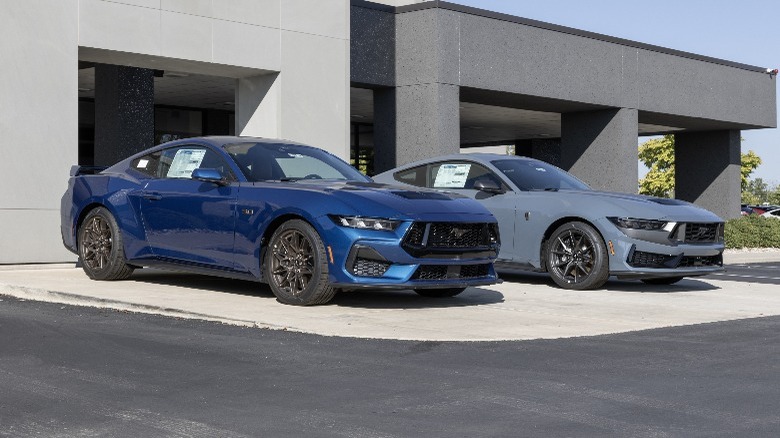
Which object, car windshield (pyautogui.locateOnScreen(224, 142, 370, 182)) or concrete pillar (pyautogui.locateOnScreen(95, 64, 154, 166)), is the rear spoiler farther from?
concrete pillar (pyautogui.locateOnScreen(95, 64, 154, 166))

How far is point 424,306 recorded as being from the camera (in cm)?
987

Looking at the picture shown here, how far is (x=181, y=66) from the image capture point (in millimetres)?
16188

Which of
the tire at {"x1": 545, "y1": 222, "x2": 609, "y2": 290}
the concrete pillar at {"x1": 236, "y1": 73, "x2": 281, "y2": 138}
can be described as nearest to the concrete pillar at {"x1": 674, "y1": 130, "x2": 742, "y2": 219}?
the concrete pillar at {"x1": 236, "y1": 73, "x2": 281, "y2": 138}

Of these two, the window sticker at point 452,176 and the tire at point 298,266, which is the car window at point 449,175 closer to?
the window sticker at point 452,176

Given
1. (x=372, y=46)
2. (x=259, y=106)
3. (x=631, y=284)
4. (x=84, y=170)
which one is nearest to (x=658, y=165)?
(x=372, y=46)

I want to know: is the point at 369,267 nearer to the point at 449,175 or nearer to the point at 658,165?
the point at 449,175

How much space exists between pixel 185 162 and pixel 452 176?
3.67 m

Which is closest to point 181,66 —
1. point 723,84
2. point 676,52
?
point 676,52

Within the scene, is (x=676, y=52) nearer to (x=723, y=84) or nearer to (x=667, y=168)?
(x=723, y=84)

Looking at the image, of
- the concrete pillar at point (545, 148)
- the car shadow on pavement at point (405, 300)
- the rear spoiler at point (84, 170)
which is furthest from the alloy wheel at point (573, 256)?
the concrete pillar at point (545, 148)

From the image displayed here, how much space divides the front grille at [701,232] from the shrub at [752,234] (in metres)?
13.1

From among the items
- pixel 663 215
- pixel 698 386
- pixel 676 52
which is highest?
pixel 676 52

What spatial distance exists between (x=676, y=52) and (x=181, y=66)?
14460 millimetres

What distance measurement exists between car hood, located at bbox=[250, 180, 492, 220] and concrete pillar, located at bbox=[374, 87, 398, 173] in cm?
1120
